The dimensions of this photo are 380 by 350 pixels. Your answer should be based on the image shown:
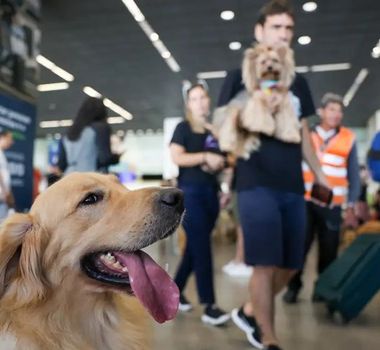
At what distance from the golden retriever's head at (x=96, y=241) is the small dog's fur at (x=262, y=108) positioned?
110 centimetres

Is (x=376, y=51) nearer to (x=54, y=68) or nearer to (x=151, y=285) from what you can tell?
(x=54, y=68)

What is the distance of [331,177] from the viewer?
425 cm

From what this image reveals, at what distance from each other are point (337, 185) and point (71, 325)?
123 inches

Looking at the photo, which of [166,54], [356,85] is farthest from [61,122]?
[356,85]

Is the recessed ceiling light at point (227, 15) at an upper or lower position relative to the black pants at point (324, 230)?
upper

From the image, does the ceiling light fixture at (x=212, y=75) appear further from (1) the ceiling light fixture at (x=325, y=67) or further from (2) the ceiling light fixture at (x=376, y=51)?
(2) the ceiling light fixture at (x=376, y=51)

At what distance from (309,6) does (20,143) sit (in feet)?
17.0

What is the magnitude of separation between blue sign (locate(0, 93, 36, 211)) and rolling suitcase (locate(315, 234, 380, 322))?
9.99 ft

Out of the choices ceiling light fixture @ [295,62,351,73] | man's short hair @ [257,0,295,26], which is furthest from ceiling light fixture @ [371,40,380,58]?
man's short hair @ [257,0,295,26]

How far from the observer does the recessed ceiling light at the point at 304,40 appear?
31.1 feet

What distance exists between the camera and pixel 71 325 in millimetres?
1581

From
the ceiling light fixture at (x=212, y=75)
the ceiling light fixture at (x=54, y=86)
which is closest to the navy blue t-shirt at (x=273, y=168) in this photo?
the ceiling light fixture at (x=212, y=75)

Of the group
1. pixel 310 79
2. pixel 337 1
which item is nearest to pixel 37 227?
pixel 337 1

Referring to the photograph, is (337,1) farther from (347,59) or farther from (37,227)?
(37,227)
